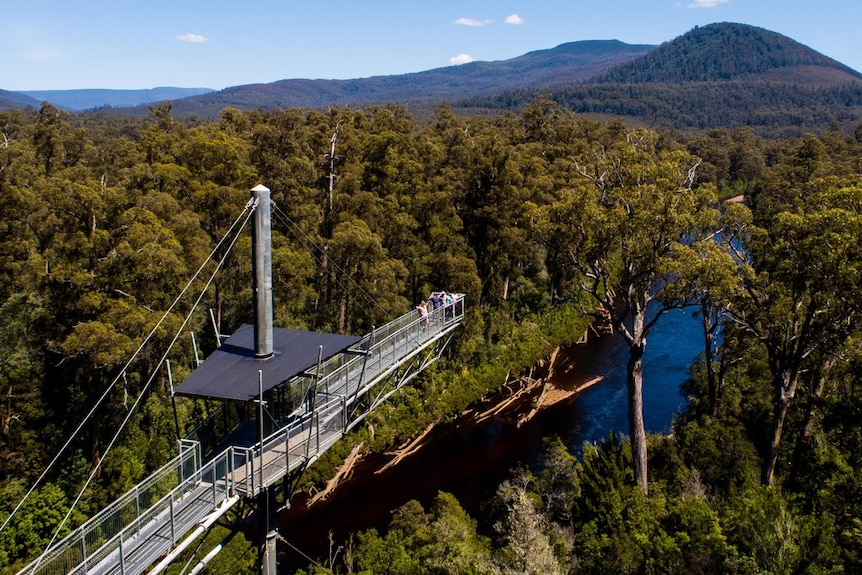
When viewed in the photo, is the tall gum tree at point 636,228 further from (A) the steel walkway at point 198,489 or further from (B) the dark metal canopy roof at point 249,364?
(B) the dark metal canopy roof at point 249,364

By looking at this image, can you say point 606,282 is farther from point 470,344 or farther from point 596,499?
point 470,344

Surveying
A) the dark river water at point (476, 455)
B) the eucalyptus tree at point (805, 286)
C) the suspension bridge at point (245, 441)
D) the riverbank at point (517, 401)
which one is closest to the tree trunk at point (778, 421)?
the eucalyptus tree at point (805, 286)

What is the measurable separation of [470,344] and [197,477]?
86.9ft

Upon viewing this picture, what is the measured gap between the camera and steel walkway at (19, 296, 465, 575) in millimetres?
11609

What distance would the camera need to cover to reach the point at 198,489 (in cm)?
1334

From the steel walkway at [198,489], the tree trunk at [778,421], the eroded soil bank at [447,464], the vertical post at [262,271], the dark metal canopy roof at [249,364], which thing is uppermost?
the vertical post at [262,271]

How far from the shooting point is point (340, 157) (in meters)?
37.0

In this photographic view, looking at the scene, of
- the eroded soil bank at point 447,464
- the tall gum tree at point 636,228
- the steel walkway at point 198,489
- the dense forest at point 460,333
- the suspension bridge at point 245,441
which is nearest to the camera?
the steel walkway at point 198,489

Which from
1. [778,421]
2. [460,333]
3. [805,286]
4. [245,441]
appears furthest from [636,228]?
[460,333]

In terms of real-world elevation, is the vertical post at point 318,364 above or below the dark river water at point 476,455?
above

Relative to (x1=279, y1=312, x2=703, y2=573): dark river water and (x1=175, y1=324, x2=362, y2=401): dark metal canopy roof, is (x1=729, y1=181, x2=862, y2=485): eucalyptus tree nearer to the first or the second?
(x1=279, y1=312, x2=703, y2=573): dark river water

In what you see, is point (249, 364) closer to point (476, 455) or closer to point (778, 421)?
point (778, 421)

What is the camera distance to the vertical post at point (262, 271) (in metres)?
15.0

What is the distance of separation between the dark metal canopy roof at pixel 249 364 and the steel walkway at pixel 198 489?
601 millimetres
